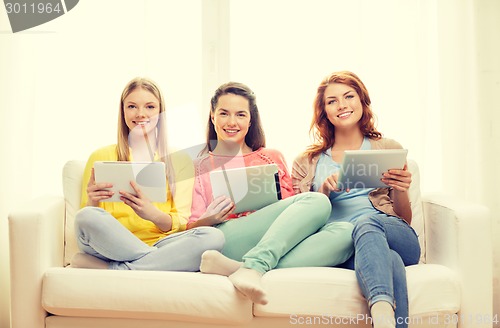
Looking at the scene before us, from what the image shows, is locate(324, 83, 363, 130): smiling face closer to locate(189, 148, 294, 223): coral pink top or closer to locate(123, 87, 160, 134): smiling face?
locate(189, 148, 294, 223): coral pink top

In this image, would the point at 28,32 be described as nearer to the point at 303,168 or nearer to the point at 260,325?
the point at 303,168

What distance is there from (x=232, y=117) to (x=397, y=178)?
73 centimetres

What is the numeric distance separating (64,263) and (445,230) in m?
1.48

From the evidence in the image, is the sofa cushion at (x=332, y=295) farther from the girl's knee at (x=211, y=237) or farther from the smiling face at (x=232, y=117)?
the smiling face at (x=232, y=117)

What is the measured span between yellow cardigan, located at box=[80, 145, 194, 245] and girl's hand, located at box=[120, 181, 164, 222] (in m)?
0.08

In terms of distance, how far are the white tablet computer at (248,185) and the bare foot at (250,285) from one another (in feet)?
1.33

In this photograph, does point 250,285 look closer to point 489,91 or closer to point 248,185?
point 248,185

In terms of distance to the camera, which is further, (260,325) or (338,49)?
(338,49)

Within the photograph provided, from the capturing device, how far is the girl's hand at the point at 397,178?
2357mm

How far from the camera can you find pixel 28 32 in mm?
3074

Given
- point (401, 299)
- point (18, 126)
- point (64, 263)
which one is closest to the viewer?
point (401, 299)

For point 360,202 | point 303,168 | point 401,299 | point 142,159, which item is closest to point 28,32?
point 142,159

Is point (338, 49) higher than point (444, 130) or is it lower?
higher

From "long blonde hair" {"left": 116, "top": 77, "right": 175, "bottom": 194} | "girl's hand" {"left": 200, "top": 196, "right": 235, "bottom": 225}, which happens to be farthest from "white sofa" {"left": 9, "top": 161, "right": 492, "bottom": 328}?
"long blonde hair" {"left": 116, "top": 77, "right": 175, "bottom": 194}
